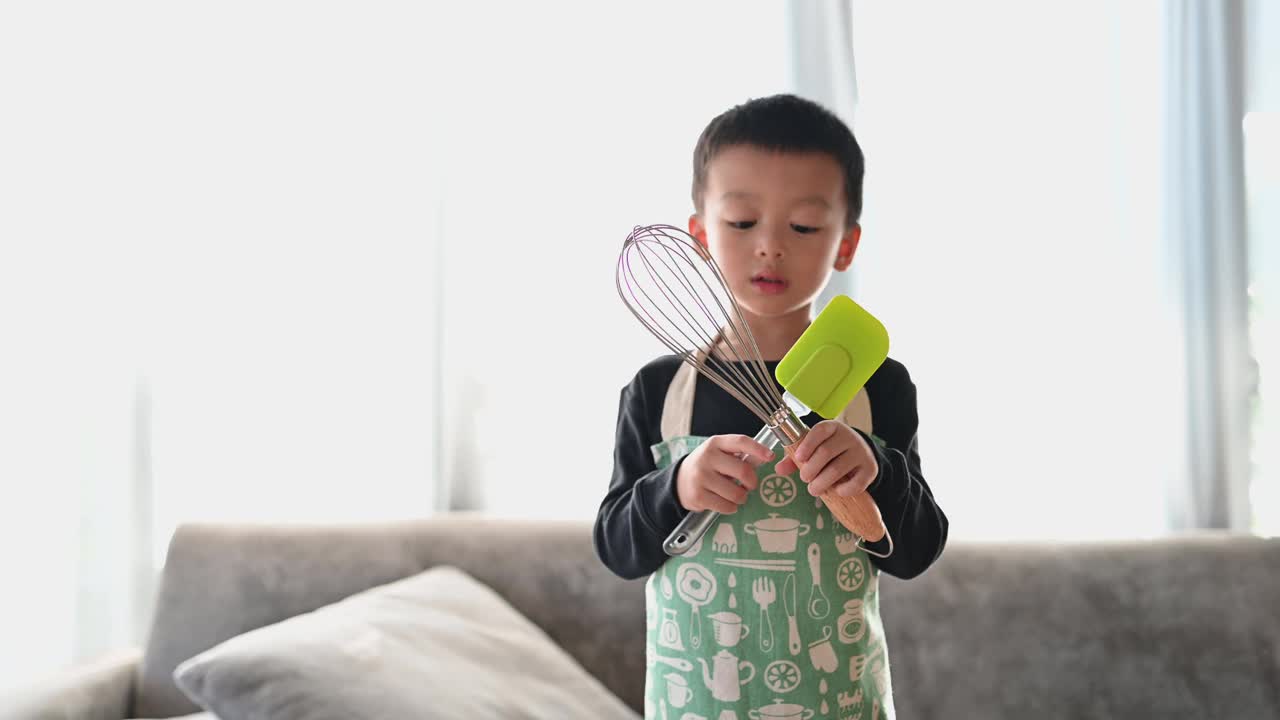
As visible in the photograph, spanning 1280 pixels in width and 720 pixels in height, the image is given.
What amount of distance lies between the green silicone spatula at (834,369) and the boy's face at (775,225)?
124mm

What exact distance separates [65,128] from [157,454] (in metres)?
0.57

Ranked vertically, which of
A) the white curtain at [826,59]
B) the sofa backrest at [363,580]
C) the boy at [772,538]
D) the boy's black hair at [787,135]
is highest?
the white curtain at [826,59]

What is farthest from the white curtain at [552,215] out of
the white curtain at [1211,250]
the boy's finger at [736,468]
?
the boy's finger at [736,468]

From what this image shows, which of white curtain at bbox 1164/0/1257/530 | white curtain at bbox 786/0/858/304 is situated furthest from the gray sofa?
white curtain at bbox 786/0/858/304

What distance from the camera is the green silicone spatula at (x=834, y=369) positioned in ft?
2.65

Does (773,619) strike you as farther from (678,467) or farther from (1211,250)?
(1211,250)

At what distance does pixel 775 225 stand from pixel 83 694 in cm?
118

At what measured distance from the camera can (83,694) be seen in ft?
4.78

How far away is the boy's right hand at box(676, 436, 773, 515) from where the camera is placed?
2.73 ft

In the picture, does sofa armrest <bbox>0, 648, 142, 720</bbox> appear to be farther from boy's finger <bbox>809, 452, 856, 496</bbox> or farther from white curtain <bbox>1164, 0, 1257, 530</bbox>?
white curtain <bbox>1164, 0, 1257, 530</bbox>

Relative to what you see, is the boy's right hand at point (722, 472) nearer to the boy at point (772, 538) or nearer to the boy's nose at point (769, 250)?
the boy at point (772, 538)

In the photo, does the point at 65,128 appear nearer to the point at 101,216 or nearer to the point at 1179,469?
the point at 101,216

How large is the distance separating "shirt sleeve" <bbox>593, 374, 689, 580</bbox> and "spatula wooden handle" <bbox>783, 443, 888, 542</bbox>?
141mm

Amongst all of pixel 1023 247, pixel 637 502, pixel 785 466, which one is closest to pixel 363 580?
pixel 637 502
